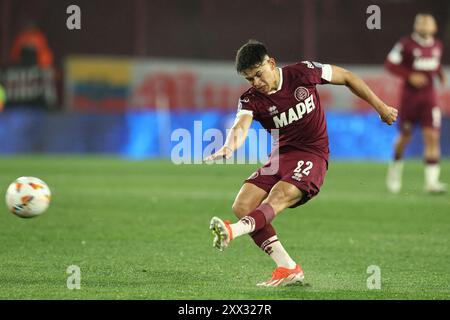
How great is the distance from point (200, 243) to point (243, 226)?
→ 344cm

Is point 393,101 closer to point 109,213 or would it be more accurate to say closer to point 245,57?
point 109,213

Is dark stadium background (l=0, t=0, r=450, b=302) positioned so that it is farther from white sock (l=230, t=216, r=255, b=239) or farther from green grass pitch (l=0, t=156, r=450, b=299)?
white sock (l=230, t=216, r=255, b=239)

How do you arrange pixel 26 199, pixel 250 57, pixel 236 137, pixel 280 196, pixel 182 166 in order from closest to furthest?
1. pixel 250 57
2. pixel 236 137
3. pixel 280 196
4. pixel 26 199
5. pixel 182 166

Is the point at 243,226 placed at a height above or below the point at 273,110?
below

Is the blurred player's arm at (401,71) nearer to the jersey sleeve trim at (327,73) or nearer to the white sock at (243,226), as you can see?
the jersey sleeve trim at (327,73)

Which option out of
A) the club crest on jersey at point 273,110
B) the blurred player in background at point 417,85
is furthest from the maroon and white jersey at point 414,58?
the club crest on jersey at point 273,110

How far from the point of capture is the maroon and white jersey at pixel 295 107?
7973 mm

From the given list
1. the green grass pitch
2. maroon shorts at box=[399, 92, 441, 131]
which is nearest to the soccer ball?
the green grass pitch

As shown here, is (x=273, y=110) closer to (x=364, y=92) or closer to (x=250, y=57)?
(x=250, y=57)

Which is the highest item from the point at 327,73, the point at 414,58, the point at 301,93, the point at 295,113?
the point at 327,73

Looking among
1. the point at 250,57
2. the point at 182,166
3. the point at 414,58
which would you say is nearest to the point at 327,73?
the point at 250,57

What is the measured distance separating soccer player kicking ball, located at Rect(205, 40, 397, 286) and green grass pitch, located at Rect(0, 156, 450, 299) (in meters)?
0.59

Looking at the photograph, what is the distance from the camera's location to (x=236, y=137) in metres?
7.70
